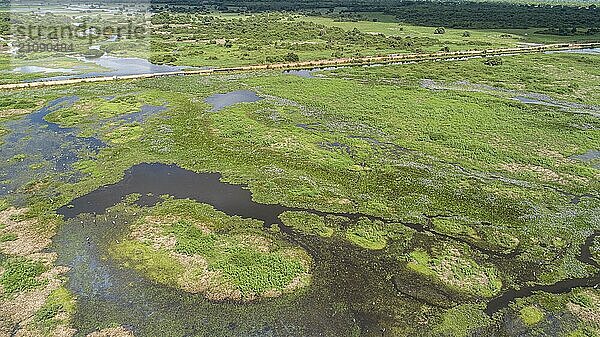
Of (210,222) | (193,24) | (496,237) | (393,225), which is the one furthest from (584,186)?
(193,24)

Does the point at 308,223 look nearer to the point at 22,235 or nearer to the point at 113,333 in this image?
the point at 113,333

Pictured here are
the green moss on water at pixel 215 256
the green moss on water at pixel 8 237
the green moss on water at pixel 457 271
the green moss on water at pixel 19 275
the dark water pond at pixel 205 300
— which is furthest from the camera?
the green moss on water at pixel 8 237

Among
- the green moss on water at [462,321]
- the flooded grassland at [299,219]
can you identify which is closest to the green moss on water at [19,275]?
the flooded grassland at [299,219]

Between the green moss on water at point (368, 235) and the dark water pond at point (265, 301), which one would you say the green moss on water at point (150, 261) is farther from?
the green moss on water at point (368, 235)

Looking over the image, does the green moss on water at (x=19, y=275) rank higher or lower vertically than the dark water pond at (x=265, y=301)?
lower

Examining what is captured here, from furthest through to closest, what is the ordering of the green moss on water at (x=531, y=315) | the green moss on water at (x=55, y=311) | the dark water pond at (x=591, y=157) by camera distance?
1. the dark water pond at (x=591, y=157)
2. the green moss on water at (x=531, y=315)
3. the green moss on water at (x=55, y=311)

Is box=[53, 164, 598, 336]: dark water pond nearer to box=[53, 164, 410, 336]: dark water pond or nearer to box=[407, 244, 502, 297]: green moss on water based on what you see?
box=[53, 164, 410, 336]: dark water pond

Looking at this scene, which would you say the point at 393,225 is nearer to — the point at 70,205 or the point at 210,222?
the point at 210,222
